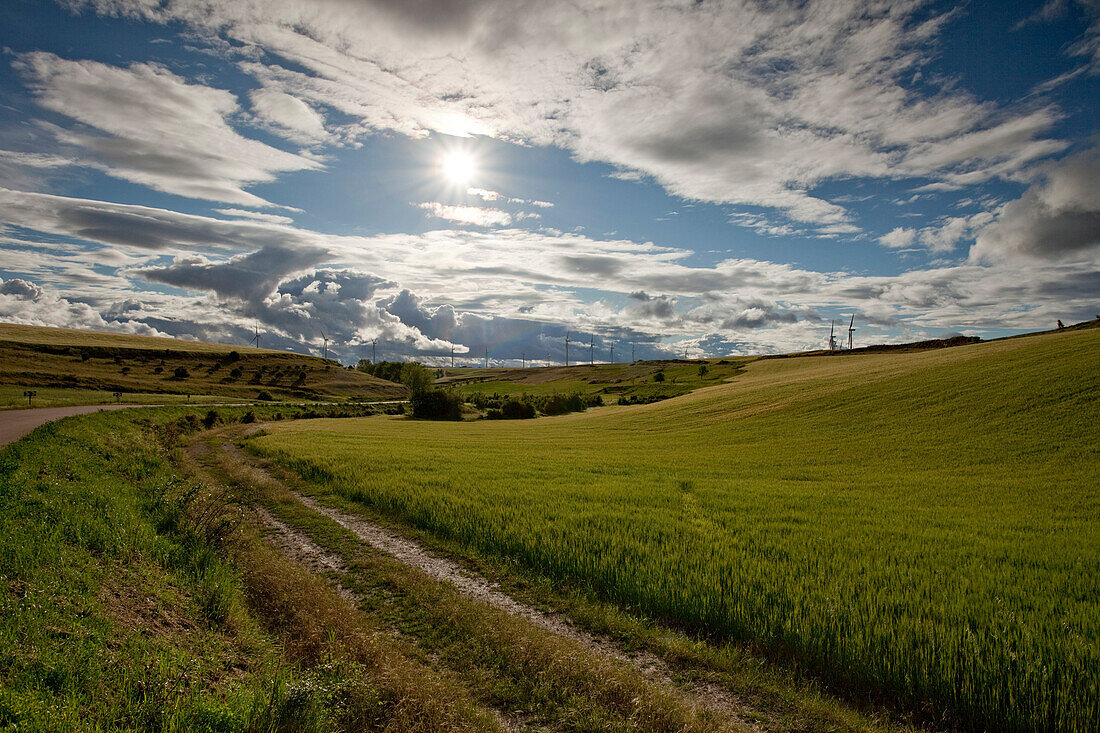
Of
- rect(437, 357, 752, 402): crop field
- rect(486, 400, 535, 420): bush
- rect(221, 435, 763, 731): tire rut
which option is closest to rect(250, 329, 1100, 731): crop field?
rect(221, 435, 763, 731): tire rut

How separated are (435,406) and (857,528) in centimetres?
6752

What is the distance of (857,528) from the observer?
1311 centimetres

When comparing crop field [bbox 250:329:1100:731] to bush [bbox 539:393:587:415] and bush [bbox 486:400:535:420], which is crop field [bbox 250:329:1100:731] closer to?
bush [bbox 486:400:535:420]

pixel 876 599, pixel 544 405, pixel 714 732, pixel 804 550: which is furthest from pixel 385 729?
pixel 544 405

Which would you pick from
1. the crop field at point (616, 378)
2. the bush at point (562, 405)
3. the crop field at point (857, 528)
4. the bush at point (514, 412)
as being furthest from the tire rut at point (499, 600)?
the crop field at point (616, 378)

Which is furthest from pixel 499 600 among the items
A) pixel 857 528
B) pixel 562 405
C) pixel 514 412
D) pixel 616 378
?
pixel 616 378

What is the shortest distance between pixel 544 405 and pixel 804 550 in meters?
76.3

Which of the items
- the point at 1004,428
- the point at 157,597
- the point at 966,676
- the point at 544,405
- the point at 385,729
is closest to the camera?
the point at 385,729

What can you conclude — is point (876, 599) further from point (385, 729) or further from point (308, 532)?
point (308, 532)

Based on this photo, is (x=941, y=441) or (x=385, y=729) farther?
(x=941, y=441)

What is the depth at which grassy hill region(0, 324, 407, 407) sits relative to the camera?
243 ft

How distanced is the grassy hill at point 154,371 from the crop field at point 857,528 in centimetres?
5884

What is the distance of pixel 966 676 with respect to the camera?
260 inches

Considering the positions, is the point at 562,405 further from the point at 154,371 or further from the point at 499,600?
the point at 154,371
